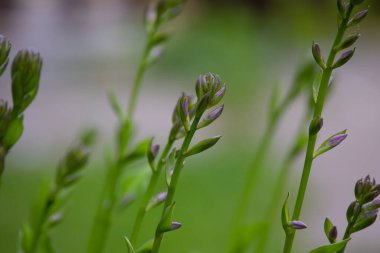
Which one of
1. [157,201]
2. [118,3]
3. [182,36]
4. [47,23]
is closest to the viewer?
[157,201]

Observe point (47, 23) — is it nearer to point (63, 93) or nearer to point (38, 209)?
point (63, 93)

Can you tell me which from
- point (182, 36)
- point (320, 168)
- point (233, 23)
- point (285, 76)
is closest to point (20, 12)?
point (182, 36)

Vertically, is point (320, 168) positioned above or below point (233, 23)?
below

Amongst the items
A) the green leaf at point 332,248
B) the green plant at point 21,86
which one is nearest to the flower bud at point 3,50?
the green plant at point 21,86

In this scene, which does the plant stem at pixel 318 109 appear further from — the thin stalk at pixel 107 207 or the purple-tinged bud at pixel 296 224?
the thin stalk at pixel 107 207

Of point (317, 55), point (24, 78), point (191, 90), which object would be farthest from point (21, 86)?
point (191, 90)

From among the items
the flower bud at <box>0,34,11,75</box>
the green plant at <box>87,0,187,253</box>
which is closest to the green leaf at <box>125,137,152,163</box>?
the green plant at <box>87,0,187,253</box>
